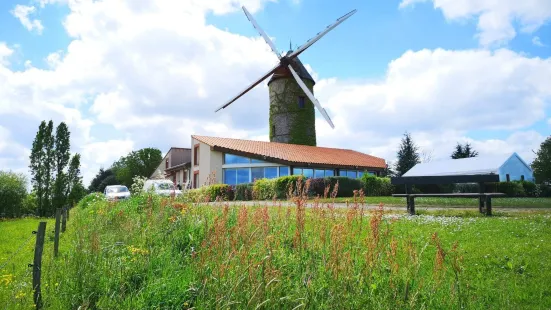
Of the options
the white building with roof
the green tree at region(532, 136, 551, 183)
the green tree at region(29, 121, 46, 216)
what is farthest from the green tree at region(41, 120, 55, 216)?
the green tree at region(532, 136, 551, 183)

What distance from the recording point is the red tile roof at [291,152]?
29.5 metres

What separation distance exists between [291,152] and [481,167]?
2179 centimetres

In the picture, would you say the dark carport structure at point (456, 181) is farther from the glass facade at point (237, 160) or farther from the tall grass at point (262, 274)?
the glass facade at point (237, 160)

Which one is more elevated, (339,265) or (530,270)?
(339,265)

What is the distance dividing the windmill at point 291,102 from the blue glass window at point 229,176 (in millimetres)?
7977

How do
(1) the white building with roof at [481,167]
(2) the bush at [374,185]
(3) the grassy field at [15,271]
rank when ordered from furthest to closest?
(1) the white building with roof at [481,167]
(2) the bush at [374,185]
(3) the grassy field at [15,271]

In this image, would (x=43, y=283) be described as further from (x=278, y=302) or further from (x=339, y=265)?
(x=339, y=265)

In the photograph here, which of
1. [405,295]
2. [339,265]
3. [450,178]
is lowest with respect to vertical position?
[405,295]

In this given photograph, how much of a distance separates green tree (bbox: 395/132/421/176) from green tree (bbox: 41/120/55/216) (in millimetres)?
35276

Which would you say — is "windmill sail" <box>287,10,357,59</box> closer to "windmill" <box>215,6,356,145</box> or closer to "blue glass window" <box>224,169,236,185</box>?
"windmill" <box>215,6,356,145</box>

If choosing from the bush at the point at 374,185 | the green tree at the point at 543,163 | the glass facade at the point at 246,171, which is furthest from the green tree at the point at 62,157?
the green tree at the point at 543,163

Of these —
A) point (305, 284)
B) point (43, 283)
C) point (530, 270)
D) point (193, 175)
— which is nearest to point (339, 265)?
point (305, 284)

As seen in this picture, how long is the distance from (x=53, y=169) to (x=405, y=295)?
3301 cm

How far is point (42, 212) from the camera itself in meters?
30.6
